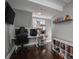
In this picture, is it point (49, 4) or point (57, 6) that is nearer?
point (49, 4)

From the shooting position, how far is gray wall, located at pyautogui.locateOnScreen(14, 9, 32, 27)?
4.76 meters

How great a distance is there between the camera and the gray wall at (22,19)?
15.6 feet

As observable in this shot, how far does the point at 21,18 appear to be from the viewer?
4926 mm

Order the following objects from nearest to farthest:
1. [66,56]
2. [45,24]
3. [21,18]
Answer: [66,56] → [21,18] → [45,24]

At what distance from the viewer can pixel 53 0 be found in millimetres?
3131

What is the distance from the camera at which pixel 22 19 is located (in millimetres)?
4969

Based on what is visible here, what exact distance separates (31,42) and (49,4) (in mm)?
3200

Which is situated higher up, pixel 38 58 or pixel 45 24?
pixel 45 24
